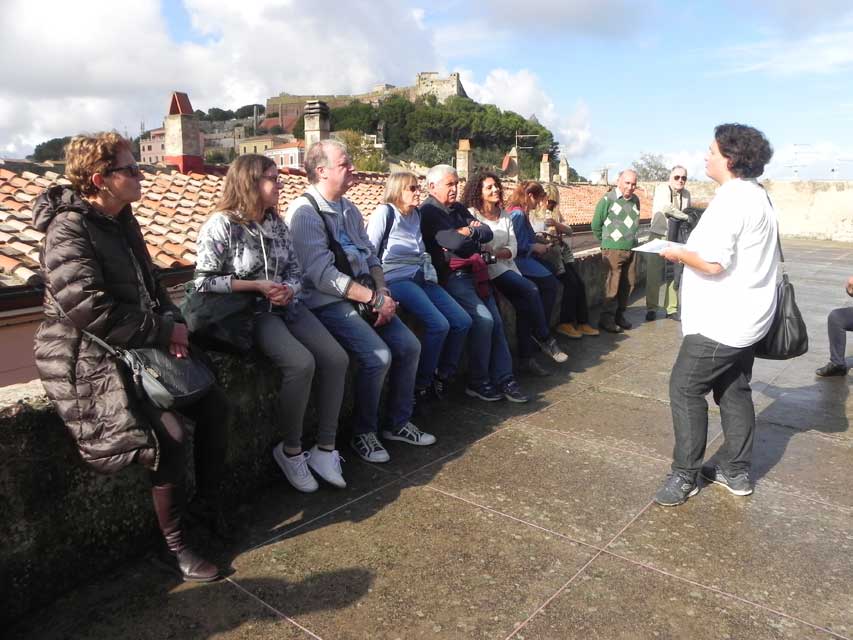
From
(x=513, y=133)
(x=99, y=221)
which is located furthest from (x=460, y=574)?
(x=513, y=133)

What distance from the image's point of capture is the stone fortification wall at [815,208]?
23.4 meters

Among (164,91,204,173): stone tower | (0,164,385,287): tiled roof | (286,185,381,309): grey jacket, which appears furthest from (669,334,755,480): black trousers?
(164,91,204,173): stone tower

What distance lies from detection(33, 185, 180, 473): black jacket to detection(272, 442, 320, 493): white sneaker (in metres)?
Result: 0.95

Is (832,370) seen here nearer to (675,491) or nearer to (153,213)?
(675,491)

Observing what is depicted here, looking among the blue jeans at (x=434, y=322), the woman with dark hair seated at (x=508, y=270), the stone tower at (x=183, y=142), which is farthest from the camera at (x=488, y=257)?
the stone tower at (x=183, y=142)

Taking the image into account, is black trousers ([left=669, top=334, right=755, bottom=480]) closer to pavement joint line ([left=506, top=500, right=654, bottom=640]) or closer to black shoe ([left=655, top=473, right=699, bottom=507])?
black shoe ([left=655, top=473, right=699, bottom=507])

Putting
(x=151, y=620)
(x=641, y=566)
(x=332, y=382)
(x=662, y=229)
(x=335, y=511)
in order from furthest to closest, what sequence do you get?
(x=662, y=229) < (x=332, y=382) < (x=335, y=511) < (x=641, y=566) < (x=151, y=620)

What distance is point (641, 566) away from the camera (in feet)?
8.63

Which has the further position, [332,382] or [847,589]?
[332,382]

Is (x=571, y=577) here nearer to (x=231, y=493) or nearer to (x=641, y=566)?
(x=641, y=566)

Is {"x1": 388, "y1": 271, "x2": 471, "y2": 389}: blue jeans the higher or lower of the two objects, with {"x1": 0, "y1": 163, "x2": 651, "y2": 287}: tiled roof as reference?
lower

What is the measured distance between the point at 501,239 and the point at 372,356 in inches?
83.4

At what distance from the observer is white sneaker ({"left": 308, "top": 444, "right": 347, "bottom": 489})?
10.7 feet

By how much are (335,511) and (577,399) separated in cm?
220
